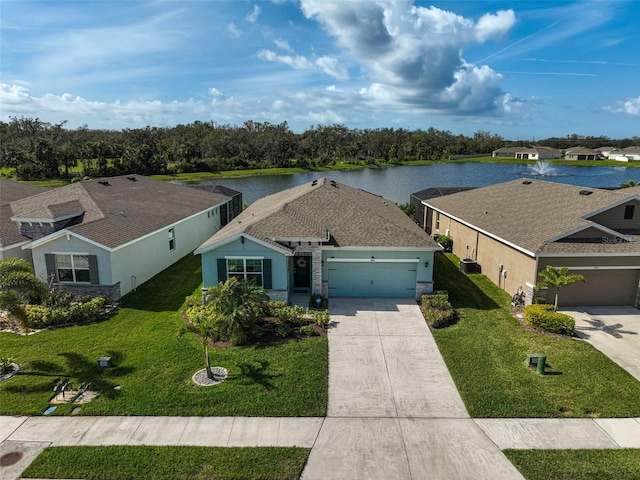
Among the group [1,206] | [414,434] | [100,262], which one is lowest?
[414,434]

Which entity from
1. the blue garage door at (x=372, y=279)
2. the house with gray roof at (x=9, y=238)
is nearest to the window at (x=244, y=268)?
the blue garage door at (x=372, y=279)

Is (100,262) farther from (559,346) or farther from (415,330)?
(559,346)

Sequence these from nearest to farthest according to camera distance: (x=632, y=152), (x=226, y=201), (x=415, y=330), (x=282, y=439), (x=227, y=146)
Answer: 1. (x=282, y=439)
2. (x=415, y=330)
3. (x=226, y=201)
4. (x=227, y=146)
5. (x=632, y=152)

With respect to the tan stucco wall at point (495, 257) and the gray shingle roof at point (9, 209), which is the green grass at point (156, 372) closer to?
the gray shingle roof at point (9, 209)

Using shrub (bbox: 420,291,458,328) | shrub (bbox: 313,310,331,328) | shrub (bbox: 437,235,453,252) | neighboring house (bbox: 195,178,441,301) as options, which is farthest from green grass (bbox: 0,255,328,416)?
shrub (bbox: 437,235,453,252)

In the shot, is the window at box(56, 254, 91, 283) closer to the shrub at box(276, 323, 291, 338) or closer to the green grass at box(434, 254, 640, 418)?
the shrub at box(276, 323, 291, 338)

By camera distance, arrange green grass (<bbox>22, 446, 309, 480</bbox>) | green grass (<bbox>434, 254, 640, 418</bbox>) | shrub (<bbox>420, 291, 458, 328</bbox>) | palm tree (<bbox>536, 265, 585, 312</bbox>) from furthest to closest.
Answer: shrub (<bbox>420, 291, 458, 328</bbox>) < palm tree (<bbox>536, 265, 585, 312</bbox>) < green grass (<bbox>434, 254, 640, 418</bbox>) < green grass (<bbox>22, 446, 309, 480</bbox>)

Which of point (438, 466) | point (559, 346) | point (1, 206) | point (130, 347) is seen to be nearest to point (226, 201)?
point (1, 206)
